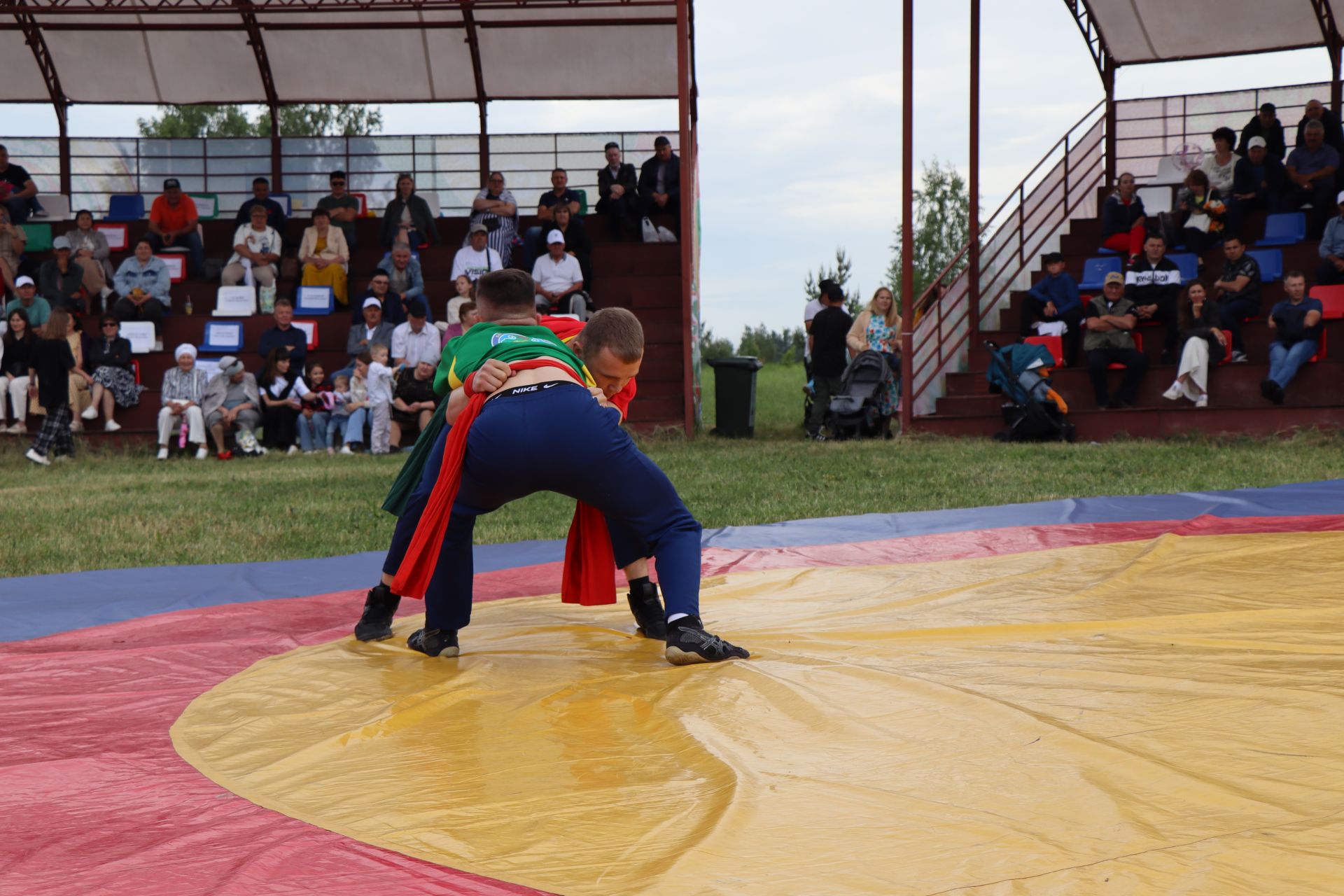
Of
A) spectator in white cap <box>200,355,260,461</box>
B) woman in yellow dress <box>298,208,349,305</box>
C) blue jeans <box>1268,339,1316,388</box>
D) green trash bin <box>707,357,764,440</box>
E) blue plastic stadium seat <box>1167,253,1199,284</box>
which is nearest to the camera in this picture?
blue jeans <box>1268,339,1316,388</box>

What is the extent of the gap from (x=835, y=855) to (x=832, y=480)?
6.78 meters

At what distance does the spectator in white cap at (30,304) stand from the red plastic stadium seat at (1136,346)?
35.7 feet

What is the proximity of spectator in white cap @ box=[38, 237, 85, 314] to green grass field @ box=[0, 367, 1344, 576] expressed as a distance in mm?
2526

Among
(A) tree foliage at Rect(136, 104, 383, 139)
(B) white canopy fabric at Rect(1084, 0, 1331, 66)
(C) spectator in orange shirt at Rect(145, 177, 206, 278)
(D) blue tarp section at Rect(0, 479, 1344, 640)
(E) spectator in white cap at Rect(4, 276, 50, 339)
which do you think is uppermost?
(A) tree foliage at Rect(136, 104, 383, 139)

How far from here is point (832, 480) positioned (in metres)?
8.76

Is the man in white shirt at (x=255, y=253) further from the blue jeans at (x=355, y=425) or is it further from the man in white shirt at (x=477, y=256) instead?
the blue jeans at (x=355, y=425)

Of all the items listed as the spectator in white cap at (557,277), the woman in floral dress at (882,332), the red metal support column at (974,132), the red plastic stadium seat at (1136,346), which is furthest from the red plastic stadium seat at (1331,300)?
the spectator in white cap at (557,277)

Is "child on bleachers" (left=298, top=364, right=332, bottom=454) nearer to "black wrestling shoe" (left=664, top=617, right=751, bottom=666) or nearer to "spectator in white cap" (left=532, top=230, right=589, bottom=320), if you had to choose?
"spectator in white cap" (left=532, top=230, right=589, bottom=320)

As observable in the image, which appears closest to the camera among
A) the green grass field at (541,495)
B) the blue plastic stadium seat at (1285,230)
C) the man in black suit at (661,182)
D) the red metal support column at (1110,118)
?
the green grass field at (541,495)

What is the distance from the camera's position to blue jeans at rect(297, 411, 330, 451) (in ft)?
41.2

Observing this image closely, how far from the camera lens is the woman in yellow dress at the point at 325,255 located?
564 inches

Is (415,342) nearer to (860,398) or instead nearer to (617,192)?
(617,192)

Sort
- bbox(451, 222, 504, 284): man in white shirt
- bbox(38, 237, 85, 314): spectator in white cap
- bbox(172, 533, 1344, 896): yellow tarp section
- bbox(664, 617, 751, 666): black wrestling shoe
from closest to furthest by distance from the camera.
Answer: bbox(172, 533, 1344, 896): yellow tarp section < bbox(664, 617, 751, 666): black wrestling shoe < bbox(38, 237, 85, 314): spectator in white cap < bbox(451, 222, 504, 284): man in white shirt

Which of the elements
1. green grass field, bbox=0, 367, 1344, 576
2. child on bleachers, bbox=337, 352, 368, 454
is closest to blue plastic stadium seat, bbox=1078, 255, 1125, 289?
green grass field, bbox=0, 367, 1344, 576
